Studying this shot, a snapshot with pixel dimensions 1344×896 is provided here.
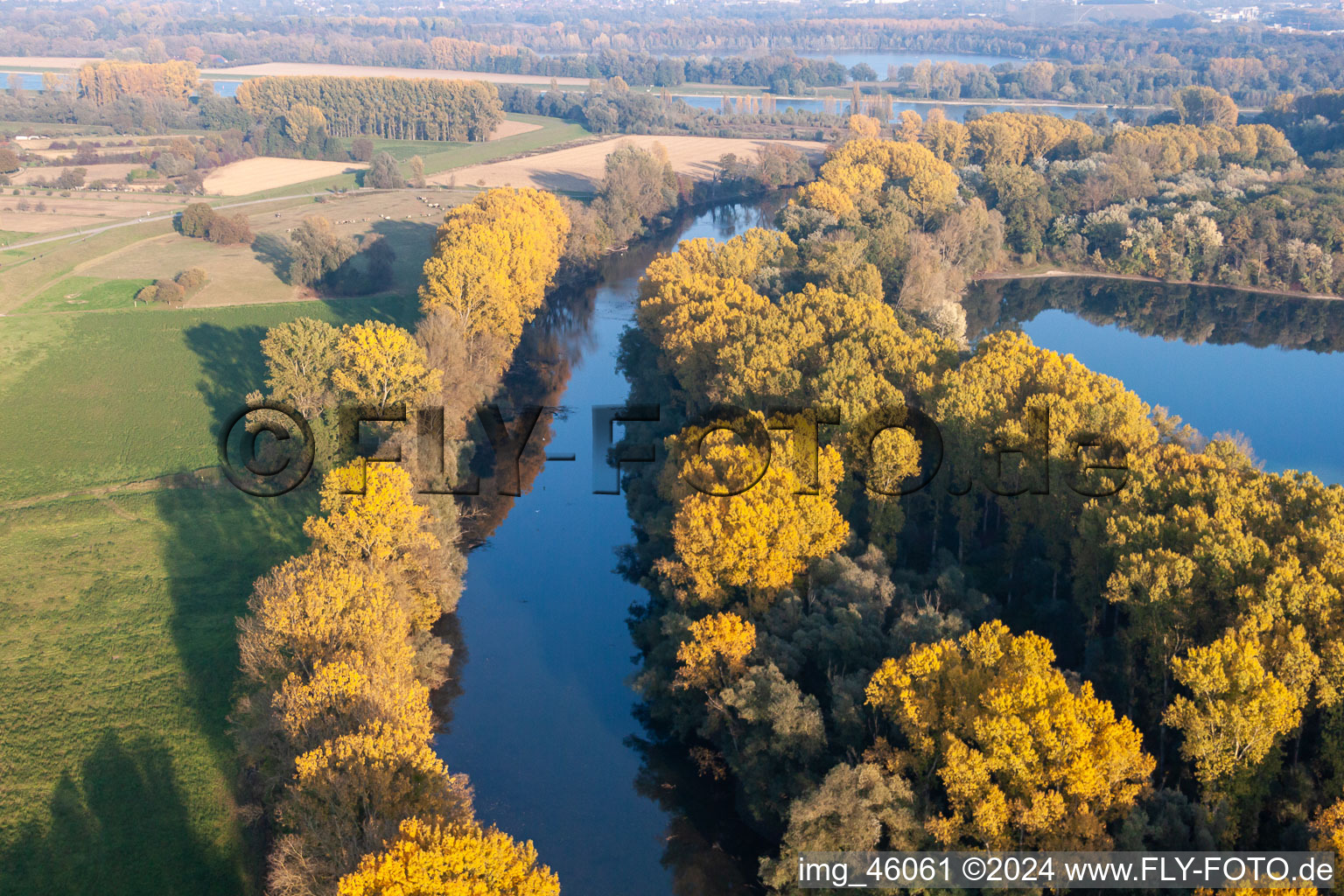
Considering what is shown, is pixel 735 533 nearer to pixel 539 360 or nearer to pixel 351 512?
pixel 351 512

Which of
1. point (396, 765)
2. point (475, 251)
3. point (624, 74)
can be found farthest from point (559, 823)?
point (624, 74)

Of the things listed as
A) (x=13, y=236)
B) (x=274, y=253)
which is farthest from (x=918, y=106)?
(x=13, y=236)

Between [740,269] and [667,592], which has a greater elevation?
[740,269]

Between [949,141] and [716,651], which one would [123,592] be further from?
[949,141]

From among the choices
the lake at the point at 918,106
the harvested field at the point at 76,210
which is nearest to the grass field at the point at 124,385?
the harvested field at the point at 76,210

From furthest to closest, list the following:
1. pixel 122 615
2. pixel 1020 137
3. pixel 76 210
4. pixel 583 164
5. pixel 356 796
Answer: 1. pixel 583 164
2. pixel 1020 137
3. pixel 76 210
4. pixel 122 615
5. pixel 356 796

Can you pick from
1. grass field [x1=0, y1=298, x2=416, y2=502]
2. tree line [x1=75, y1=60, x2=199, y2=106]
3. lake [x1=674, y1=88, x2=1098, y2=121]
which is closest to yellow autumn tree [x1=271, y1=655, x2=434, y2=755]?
grass field [x1=0, y1=298, x2=416, y2=502]
